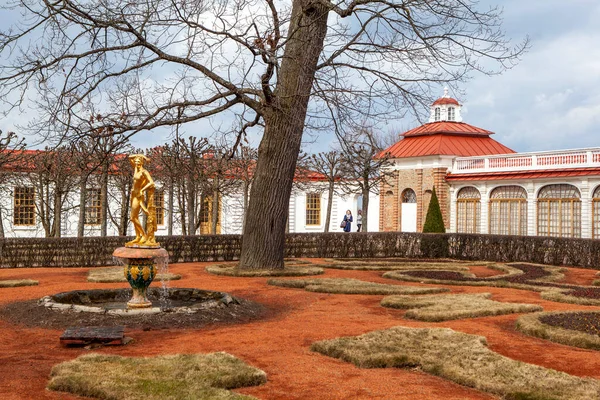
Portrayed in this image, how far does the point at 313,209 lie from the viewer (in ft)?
132

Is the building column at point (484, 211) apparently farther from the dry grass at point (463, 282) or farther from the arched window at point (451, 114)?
the dry grass at point (463, 282)

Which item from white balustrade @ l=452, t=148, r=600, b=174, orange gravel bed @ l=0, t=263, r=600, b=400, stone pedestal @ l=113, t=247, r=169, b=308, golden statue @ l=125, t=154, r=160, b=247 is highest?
white balustrade @ l=452, t=148, r=600, b=174

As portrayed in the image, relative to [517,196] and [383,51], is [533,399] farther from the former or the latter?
[517,196]

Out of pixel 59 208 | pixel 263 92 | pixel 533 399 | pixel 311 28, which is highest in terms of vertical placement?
pixel 311 28

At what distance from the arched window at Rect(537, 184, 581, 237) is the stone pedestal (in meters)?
23.7

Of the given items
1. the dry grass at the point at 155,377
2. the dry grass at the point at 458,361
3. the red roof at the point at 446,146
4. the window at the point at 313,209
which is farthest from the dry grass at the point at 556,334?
the window at the point at 313,209

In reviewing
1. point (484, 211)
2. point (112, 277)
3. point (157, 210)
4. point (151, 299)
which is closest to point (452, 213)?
point (484, 211)

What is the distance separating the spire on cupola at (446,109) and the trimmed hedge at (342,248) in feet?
56.2

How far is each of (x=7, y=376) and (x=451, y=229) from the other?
31.1 metres

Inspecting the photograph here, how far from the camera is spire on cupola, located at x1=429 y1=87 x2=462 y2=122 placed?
133 feet

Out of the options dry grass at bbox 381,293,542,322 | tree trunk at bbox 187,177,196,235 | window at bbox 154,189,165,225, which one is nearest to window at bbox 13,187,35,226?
window at bbox 154,189,165,225

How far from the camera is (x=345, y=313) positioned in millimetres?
10523

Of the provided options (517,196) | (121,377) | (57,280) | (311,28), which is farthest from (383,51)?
(517,196)

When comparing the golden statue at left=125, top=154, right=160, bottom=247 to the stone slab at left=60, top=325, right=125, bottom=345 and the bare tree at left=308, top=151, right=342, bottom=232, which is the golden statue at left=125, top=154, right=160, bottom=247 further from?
the bare tree at left=308, top=151, right=342, bottom=232
